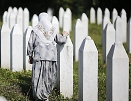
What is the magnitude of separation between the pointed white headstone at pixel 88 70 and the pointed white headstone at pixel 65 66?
2.26 feet

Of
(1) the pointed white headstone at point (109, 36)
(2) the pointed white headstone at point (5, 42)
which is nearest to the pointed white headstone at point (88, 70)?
(2) the pointed white headstone at point (5, 42)

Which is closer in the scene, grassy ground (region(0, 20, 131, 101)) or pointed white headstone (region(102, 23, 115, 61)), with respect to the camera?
grassy ground (region(0, 20, 131, 101))

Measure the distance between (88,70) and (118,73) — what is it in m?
0.63

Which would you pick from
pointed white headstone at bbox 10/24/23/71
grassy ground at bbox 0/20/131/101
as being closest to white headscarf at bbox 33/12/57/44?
grassy ground at bbox 0/20/131/101

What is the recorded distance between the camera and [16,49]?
10008 mm

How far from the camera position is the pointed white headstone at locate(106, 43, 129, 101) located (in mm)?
6488

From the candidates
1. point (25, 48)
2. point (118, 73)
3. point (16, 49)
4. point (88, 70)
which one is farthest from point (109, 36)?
point (118, 73)

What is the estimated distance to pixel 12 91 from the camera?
25.8 ft

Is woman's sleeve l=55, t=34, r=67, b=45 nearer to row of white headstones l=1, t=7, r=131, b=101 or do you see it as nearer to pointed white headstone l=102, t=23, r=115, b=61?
row of white headstones l=1, t=7, r=131, b=101

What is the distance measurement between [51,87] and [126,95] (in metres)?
1.50

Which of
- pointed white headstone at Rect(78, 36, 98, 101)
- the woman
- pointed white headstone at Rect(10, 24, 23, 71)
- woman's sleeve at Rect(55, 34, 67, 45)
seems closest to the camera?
pointed white headstone at Rect(78, 36, 98, 101)

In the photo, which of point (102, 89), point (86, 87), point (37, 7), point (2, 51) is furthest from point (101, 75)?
point (37, 7)

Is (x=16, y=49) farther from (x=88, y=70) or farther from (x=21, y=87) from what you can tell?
(x=88, y=70)

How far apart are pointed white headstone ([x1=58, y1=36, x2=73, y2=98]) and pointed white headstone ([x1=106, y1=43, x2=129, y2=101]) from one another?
50.4 inches
